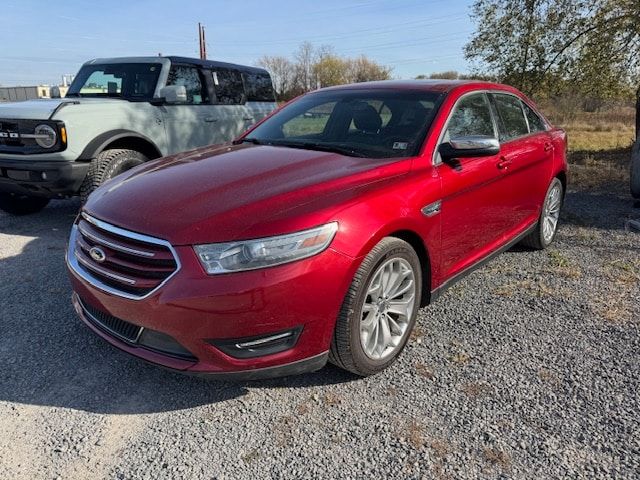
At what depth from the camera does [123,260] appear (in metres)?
2.52

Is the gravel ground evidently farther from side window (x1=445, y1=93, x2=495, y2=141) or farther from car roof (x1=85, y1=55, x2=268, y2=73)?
car roof (x1=85, y1=55, x2=268, y2=73)

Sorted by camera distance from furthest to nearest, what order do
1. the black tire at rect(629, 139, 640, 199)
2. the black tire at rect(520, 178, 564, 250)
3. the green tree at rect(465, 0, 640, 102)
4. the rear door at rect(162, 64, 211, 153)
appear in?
the green tree at rect(465, 0, 640, 102), the black tire at rect(629, 139, 640, 199), the rear door at rect(162, 64, 211, 153), the black tire at rect(520, 178, 564, 250)

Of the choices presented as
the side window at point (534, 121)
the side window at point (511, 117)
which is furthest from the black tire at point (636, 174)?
the side window at point (511, 117)

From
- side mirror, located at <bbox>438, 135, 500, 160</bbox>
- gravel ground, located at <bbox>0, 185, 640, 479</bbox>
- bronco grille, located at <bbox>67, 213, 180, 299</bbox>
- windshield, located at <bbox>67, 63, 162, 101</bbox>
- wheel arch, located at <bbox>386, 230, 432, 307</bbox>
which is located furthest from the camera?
windshield, located at <bbox>67, 63, 162, 101</bbox>

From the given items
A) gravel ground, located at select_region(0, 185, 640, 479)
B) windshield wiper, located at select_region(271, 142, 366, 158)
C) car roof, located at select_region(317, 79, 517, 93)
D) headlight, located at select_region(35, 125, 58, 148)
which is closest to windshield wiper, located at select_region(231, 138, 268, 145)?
windshield wiper, located at select_region(271, 142, 366, 158)

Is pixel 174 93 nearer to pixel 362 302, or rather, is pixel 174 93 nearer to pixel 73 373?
pixel 73 373

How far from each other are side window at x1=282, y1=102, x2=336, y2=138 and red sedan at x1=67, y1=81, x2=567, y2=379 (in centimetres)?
3

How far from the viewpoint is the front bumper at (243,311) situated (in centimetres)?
227

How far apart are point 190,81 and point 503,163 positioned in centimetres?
456

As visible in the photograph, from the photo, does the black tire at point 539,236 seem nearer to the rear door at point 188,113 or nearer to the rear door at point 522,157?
the rear door at point 522,157

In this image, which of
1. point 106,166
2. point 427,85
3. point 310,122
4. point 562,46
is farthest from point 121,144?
point 562,46

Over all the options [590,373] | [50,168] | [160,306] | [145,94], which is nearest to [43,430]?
[160,306]

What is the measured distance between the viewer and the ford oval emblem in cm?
261

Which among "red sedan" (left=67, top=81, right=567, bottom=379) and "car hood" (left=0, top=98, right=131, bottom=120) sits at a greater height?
"car hood" (left=0, top=98, right=131, bottom=120)
